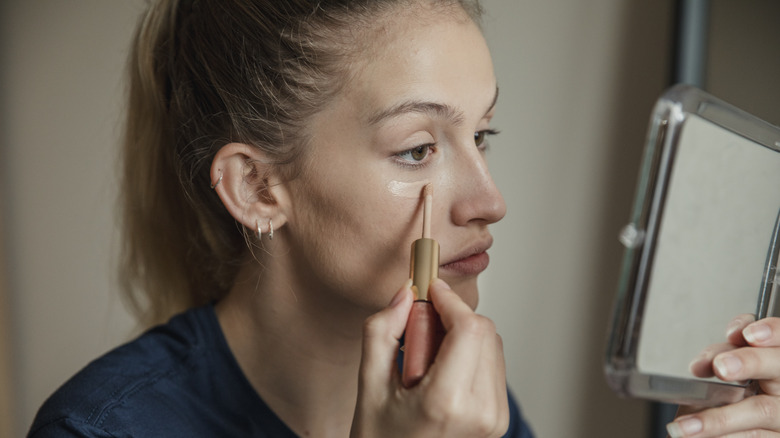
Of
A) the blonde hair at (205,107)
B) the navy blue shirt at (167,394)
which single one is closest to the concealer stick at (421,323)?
the blonde hair at (205,107)

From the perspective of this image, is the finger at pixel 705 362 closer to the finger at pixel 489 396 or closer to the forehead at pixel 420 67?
the finger at pixel 489 396

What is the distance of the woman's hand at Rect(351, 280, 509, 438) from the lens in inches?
23.8

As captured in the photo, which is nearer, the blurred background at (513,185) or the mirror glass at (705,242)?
the mirror glass at (705,242)

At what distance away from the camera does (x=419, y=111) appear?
785 mm

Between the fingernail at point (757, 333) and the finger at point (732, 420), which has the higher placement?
the fingernail at point (757, 333)

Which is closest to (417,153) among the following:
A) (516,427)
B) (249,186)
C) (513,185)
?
(249,186)

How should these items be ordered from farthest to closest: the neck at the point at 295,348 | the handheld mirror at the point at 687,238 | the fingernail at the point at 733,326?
the neck at the point at 295,348 → the fingernail at the point at 733,326 → the handheld mirror at the point at 687,238

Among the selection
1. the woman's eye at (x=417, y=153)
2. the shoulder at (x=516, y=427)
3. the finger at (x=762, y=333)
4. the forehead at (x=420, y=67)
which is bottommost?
the shoulder at (x=516, y=427)

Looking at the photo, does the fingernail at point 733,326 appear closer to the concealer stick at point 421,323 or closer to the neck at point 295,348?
the concealer stick at point 421,323

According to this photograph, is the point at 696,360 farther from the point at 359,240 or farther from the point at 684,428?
the point at 359,240

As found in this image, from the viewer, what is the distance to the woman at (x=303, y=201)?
80 centimetres

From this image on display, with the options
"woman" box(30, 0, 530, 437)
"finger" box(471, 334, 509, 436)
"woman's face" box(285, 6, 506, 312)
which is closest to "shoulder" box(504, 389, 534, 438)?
"woman" box(30, 0, 530, 437)

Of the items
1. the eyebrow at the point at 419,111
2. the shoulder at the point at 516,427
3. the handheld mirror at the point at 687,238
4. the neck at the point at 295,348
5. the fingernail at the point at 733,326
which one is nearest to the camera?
the handheld mirror at the point at 687,238

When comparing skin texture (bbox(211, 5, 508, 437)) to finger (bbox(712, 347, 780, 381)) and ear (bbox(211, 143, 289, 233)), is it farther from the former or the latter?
finger (bbox(712, 347, 780, 381))
